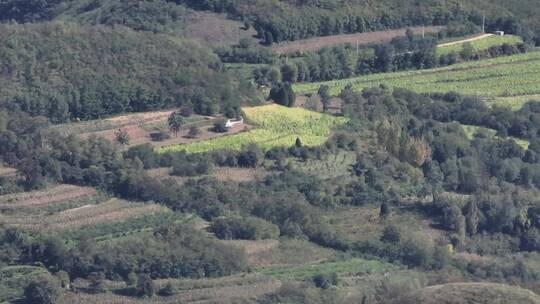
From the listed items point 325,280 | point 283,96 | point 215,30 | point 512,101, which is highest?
point 325,280

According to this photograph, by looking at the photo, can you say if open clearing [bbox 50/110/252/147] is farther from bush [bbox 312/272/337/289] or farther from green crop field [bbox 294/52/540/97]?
bush [bbox 312/272/337/289]

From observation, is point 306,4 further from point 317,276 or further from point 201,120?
point 317,276

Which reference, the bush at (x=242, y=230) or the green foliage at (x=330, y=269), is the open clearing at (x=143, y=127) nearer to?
the bush at (x=242, y=230)

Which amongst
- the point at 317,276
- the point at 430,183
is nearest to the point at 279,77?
the point at 430,183

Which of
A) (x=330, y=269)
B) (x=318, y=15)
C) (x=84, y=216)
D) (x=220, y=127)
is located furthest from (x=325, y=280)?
(x=318, y=15)

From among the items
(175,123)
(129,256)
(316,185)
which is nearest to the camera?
(129,256)

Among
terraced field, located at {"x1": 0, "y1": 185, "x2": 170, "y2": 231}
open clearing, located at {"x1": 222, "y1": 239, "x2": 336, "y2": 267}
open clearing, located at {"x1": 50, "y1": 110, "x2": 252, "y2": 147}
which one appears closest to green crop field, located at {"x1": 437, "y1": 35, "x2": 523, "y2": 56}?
open clearing, located at {"x1": 50, "y1": 110, "x2": 252, "y2": 147}

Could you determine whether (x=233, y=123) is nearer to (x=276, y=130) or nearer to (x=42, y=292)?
(x=276, y=130)
